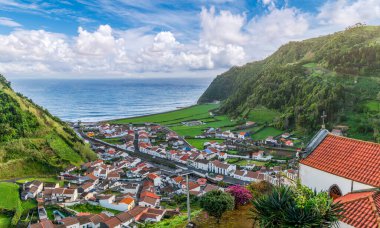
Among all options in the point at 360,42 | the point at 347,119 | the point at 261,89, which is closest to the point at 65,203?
the point at 347,119

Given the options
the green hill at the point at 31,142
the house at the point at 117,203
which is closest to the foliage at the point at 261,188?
the house at the point at 117,203

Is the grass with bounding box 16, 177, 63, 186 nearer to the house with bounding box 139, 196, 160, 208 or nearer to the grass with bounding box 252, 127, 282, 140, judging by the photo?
the house with bounding box 139, 196, 160, 208

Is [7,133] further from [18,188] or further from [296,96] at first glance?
[296,96]

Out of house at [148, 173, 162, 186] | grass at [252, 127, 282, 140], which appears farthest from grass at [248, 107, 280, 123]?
house at [148, 173, 162, 186]

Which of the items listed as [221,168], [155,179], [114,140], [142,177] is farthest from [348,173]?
[114,140]

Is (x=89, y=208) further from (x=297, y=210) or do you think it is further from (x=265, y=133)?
(x=265, y=133)

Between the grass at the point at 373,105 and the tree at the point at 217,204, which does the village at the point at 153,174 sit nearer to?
the tree at the point at 217,204
